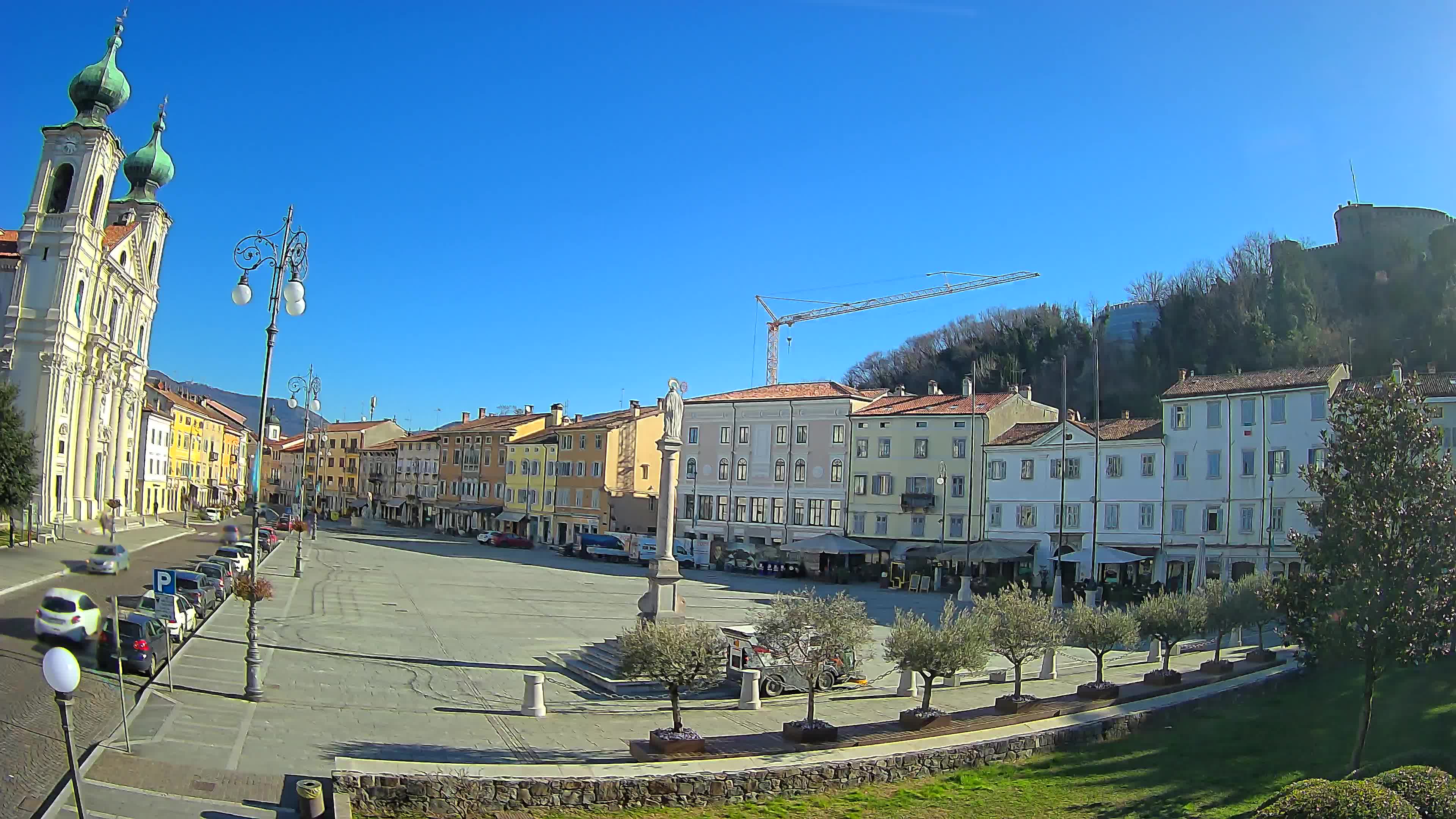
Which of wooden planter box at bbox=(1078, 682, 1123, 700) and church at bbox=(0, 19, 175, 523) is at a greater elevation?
church at bbox=(0, 19, 175, 523)

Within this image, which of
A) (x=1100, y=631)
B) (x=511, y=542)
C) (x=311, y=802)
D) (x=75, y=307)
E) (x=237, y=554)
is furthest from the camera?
(x=511, y=542)

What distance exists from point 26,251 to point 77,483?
1325cm

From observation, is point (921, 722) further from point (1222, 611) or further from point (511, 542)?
point (511, 542)

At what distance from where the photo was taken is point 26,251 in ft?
176

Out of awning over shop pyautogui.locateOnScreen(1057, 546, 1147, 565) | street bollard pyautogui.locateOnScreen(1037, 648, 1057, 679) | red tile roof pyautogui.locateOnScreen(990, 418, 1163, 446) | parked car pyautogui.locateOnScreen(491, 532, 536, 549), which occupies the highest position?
red tile roof pyautogui.locateOnScreen(990, 418, 1163, 446)

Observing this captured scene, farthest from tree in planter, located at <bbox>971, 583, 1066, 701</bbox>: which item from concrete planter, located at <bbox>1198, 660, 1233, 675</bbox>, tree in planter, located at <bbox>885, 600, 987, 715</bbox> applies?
concrete planter, located at <bbox>1198, 660, 1233, 675</bbox>

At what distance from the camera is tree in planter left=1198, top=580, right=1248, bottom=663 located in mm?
23781

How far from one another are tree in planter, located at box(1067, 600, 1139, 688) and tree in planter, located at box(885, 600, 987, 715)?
4.14 m

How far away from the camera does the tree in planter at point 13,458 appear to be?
38938mm

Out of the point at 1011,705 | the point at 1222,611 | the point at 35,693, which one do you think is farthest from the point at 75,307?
the point at 1222,611

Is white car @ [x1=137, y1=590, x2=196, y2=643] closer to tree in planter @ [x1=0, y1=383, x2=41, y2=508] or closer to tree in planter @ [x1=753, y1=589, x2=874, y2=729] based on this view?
tree in planter @ [x1=753, y1=589, x2=874, y2=729]

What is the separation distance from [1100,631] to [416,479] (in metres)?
96.8

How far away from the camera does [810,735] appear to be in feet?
51.6

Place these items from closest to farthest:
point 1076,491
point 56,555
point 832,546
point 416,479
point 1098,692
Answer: point 1098,692 → point 56,555 → point 1076,491 → point 832,546 → point 416,479
